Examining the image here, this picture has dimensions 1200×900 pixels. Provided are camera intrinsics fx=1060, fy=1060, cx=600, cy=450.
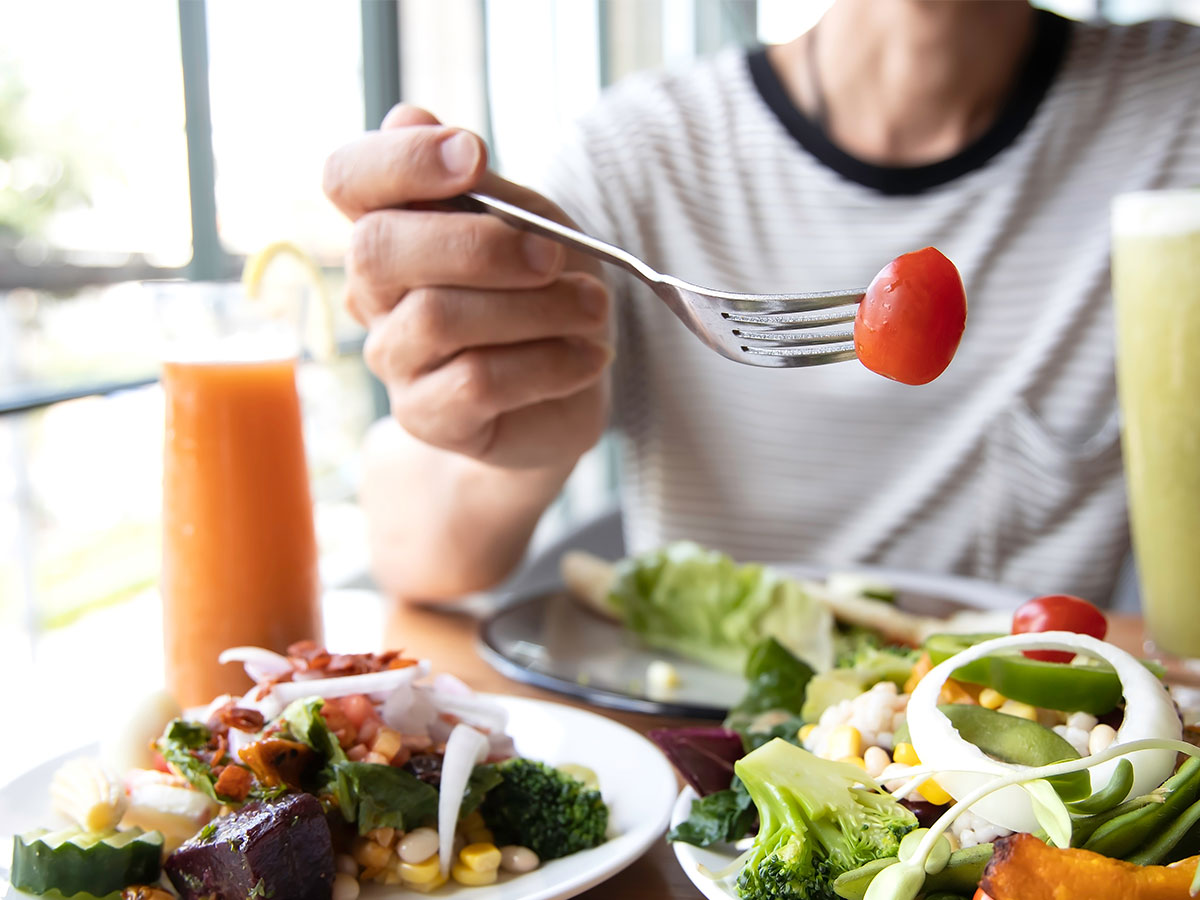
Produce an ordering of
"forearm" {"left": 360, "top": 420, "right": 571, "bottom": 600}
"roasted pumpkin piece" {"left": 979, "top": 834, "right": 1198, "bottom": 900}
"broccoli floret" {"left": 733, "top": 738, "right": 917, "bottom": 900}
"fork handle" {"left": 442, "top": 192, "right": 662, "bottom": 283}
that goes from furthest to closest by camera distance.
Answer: "forearm" {"left": 360, "top": 420, "right": 571, "bottom": 600}
"fork handle" {"left": 442, "top": 192, "right": 662, "bottom": 283}
"broccoli floret" {"left": 733, "top": 738, "right": 917, "bottom": 900}
"roasted pumpkin piece" {"left": 979, "top": 834, "right": 1198, "bottom": 900}

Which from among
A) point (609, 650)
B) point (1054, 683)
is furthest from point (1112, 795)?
point (609, 650)

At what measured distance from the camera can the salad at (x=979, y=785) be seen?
58 cm

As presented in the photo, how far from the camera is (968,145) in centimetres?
202

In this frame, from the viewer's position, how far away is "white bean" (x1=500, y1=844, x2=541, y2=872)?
0.80m

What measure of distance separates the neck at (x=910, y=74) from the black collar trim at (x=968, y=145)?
0.10 feet

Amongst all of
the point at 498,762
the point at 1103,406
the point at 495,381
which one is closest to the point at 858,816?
the point at 498,762

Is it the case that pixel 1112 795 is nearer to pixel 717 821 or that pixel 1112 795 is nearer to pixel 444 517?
pixel 717 821

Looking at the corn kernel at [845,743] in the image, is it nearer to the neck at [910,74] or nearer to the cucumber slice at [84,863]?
the cucumber slice at [84,863]

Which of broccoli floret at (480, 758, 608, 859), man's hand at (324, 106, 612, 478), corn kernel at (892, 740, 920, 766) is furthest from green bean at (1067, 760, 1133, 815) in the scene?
man's hand at (324, 106, 612, 478)

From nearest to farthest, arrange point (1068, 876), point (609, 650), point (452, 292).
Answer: point (1068, 876)
point (452, 292)
point (609, 650)

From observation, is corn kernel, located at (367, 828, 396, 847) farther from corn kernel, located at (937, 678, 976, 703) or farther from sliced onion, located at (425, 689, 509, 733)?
corn kernel, located at (937, 678, 976, 703)

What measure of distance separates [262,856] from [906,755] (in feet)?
1.41

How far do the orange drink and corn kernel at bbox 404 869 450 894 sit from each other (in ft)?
1.50

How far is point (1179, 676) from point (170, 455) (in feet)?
3.88
